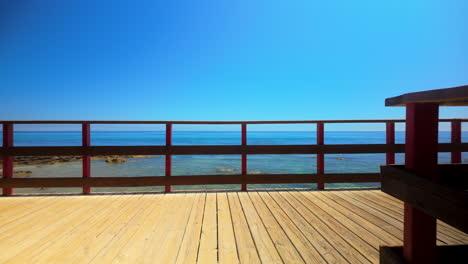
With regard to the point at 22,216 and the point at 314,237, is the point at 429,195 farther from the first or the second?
the point at 22,216

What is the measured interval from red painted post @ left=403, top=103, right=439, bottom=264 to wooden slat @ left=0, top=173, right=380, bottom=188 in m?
Result: 2.35

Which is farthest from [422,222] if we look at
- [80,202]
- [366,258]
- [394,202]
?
[80,202]

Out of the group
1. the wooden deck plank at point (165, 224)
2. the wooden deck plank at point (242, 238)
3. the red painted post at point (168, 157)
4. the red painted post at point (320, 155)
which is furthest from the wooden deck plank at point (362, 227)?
the red painted post at point (168, 157)

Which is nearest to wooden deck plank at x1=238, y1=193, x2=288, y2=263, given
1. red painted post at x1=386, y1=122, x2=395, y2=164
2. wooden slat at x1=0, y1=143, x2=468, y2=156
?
wooden slat at x1=0, y1=143, x2=468, y2=156

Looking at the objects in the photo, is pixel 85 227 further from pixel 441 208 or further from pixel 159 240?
→ pixel 441 208

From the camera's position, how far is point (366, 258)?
1404mm

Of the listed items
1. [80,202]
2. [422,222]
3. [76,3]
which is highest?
[76,3]

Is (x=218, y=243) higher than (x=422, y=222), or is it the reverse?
(x=422, y=222)

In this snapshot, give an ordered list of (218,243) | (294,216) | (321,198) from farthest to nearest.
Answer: (321,198), (294,216), (218,243)

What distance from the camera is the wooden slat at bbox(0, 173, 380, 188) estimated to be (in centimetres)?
292

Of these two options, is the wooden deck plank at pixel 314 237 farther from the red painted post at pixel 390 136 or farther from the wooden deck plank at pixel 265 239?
the red painted post at pixel 390 136

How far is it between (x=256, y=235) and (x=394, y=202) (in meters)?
1.95

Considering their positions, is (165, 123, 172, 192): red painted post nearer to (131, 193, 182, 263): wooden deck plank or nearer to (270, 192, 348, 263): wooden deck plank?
(131, 193, 182, 263): wooden deck plank

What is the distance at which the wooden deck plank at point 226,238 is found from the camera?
1439 millimetres
